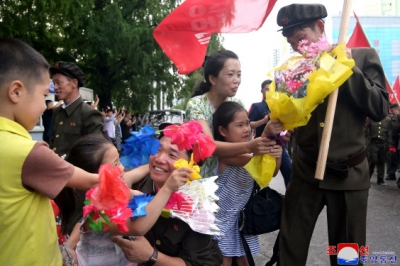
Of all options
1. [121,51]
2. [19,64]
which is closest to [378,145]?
[19,64]

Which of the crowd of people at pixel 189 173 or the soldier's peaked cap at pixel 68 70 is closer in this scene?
the crowd of people at pixel 189 173

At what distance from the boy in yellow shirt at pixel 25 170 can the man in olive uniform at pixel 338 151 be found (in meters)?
1.47

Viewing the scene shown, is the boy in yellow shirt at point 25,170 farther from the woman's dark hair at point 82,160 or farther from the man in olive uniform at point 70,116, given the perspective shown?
the man in olive uniform at point 70,116

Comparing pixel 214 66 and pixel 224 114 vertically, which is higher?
pixel 214 66

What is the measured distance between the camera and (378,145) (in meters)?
9.20

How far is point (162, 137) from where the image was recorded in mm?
2109

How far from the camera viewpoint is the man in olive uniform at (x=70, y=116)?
12.5 feet

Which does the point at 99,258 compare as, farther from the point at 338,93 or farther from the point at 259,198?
the point at 338,93

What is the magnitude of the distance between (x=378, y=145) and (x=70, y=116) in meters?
7.43

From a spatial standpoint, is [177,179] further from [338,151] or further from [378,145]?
[378,145]

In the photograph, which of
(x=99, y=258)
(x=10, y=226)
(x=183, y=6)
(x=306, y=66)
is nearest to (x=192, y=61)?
(x=183, y=6)

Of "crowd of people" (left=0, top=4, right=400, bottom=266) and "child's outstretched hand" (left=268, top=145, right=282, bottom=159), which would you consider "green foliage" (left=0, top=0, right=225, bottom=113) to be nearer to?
"crowd of people" (left=0, top=4, right=400, bottom=266)

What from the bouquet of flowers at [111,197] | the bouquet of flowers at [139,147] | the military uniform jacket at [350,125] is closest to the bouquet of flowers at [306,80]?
the military uniform jacket at [350,125]

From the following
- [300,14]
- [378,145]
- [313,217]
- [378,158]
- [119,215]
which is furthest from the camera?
[378,145]
